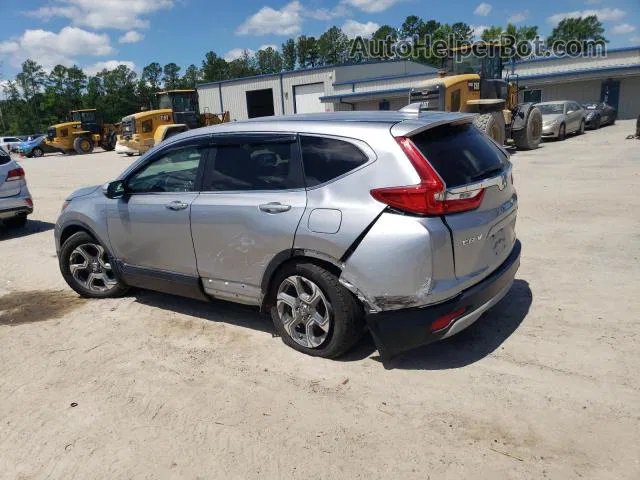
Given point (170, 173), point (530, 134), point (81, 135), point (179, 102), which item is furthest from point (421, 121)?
point (81, 135)

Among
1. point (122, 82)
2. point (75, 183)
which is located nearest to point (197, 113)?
point (75, 183)

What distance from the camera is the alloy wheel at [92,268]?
532cm

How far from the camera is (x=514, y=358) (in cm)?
365

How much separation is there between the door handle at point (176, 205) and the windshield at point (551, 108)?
19.2 m

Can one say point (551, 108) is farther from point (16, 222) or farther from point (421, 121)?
point (421, 121)

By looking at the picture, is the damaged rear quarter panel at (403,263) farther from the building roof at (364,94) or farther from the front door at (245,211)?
the building roof at (364,94)

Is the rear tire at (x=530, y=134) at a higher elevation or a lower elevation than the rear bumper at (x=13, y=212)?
higher

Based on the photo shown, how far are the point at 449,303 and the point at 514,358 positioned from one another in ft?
2.54

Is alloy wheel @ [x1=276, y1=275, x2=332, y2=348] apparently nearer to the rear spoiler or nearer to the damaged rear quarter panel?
the damaged rear quarter panel

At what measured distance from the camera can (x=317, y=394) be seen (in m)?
3.40

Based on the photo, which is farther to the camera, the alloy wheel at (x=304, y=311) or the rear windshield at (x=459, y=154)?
the alloy wheel at (x=304, y=311)

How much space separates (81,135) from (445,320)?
3855 cm

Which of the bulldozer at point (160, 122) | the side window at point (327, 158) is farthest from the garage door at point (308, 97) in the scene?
the side window at point (327, 158)

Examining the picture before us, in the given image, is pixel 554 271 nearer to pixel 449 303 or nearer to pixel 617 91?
pixel 449 303
